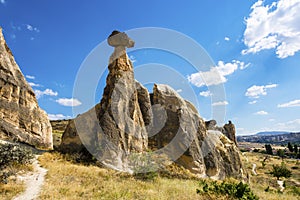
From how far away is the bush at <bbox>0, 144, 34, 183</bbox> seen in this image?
10.8m

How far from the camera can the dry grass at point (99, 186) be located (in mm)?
9414

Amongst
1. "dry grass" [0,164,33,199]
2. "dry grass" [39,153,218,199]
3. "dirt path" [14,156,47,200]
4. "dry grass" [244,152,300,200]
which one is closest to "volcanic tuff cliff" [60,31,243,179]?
"dry grass" [39,153,218,199]

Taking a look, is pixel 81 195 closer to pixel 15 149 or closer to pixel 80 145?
pixel 15 149

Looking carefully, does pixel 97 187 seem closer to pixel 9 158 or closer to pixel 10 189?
pixel 10 189

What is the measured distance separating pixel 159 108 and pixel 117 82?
16.3 feet

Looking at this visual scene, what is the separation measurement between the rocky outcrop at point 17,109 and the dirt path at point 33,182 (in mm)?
7930

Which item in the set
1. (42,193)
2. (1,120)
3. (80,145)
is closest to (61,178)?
(42,193)

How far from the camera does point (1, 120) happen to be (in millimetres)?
20172

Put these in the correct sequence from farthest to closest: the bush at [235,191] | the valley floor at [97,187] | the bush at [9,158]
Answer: the bush at [9,158] < the bush at [235,191] < the valley floor at [97,187]

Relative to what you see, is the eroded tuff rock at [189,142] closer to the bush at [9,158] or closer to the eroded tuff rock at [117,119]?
the eroded tuff rock at [117,119]

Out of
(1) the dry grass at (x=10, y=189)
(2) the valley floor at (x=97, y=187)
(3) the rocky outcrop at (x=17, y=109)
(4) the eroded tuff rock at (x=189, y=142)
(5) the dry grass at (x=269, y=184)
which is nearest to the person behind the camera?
(1) the dry grass at (x=10, y=189)

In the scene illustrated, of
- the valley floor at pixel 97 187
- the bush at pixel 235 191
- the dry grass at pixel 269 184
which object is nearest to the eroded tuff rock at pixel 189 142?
the dry grass at pixel 269 184

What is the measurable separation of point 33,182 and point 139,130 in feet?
31.3

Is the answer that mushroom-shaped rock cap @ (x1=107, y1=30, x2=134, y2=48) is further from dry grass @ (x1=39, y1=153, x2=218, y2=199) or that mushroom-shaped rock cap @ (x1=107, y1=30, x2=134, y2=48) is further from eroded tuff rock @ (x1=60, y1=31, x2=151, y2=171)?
dry grass @ (x1=39, y1=153, x2=218, y2=199)
